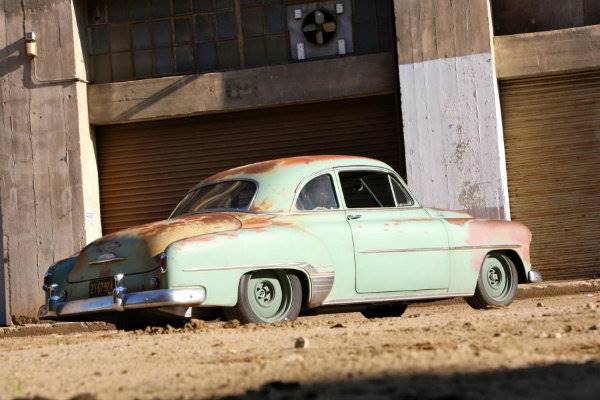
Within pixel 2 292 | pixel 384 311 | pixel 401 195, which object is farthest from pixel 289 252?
pixel 2 292

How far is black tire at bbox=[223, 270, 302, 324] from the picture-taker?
963 centimetres

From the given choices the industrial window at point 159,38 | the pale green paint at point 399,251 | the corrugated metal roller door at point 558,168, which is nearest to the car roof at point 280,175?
the pale green paint at point 399,251

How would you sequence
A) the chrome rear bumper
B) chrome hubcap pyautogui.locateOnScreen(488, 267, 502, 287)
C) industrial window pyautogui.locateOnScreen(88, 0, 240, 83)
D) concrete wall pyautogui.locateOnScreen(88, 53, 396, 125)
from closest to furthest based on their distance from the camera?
the chrome rear bumper
chrome hubcap pyautogui.locateOnScreen(488, 267, 502, 287)
concrete wall pyautogui.locateOnScreen(88, 53, 396, 125)
industrial window pyautogui.locateOnScreen(88, 0, 240, 83)

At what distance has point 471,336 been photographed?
7.59 meters

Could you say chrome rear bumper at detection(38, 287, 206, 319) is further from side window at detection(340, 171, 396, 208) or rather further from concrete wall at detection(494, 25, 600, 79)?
concrete wall at detection(494, 25, 600, 79)

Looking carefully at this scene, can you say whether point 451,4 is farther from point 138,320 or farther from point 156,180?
point 138,320

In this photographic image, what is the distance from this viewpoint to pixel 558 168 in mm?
17719

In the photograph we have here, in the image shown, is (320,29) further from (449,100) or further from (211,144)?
(211,144)

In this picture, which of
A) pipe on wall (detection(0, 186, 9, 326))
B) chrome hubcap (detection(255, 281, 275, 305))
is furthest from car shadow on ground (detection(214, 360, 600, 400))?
pipe on wall (detection(0, 186, 9, 326))

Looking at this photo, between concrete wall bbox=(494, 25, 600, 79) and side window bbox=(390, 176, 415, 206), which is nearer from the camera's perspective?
side window bbox=(390, 176, 415, 206)

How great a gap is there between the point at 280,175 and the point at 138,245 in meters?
1.52

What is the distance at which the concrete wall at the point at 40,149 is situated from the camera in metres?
18.2

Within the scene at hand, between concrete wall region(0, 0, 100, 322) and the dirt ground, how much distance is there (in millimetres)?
9142

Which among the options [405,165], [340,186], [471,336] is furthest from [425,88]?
[471,336]
